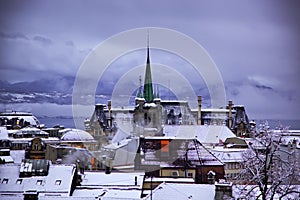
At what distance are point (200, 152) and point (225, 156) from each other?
83.4 inches

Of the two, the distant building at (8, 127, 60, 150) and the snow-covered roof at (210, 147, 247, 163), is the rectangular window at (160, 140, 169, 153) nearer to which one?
the snow-covered roof at (210, 147, 247, 163)

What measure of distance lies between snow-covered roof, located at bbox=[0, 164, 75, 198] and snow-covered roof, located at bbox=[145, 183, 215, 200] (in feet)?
3.92

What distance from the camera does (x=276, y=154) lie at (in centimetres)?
345

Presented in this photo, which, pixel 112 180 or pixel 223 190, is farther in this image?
pixel 112 180

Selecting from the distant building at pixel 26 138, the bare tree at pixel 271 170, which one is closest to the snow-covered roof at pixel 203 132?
the distant building at pixel 26 138

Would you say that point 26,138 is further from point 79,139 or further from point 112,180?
point 112,180

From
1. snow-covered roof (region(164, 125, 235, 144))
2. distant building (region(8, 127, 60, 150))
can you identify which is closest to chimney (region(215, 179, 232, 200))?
distant building (region(8, 127, 60, 150))

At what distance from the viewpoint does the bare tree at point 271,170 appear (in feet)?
10.7

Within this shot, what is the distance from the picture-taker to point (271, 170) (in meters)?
3.32

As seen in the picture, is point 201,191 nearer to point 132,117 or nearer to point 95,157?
point 95,157

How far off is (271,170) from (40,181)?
2.96 meters

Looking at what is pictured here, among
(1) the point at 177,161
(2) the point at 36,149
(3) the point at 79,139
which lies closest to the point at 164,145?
(1) the point at 177,161

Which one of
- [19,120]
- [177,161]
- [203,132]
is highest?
[19,120]

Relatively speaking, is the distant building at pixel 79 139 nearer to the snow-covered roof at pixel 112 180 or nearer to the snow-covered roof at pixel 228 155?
the snow-covered roof at pixel 228 155
